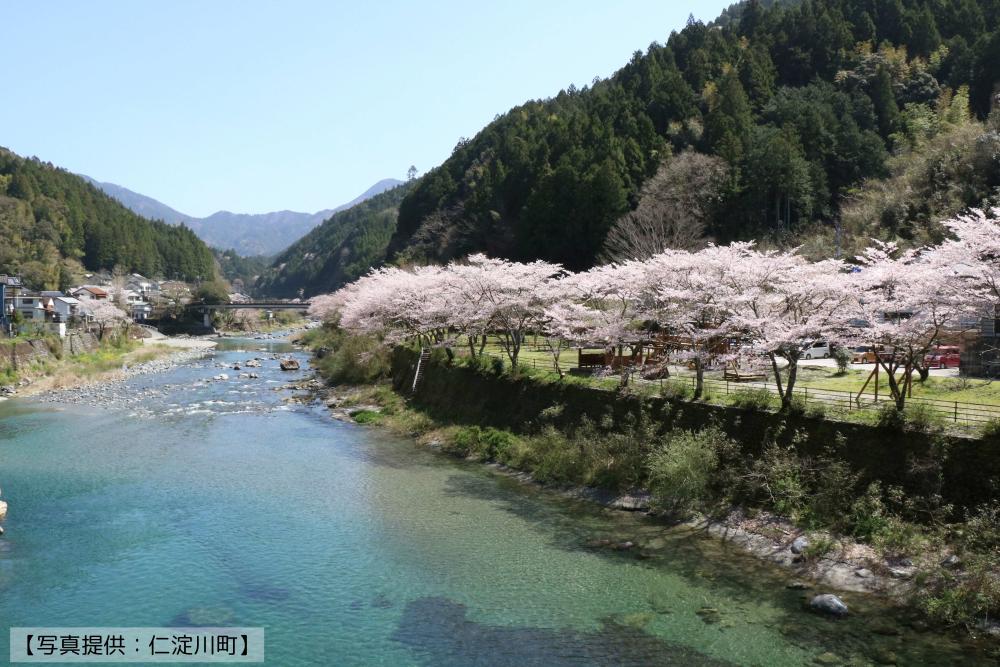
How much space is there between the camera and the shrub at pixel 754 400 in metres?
15.3

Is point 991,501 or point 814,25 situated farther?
point 814,25

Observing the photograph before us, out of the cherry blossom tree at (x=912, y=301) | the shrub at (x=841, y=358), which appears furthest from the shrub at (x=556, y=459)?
the shrub at (x=841, y=358)

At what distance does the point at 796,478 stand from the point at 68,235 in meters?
101

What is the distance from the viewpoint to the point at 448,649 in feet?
31.4

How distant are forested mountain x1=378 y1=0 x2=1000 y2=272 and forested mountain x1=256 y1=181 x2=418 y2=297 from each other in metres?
42.3

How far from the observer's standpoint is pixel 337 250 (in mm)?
134125

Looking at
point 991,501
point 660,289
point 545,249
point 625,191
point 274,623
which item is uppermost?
point 625,191

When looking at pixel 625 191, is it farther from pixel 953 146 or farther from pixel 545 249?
pixel 953 146

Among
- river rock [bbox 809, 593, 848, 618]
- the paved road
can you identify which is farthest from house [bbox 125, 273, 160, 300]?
river rock [bbox 809, 593, 848, 618]

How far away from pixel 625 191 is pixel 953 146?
57.3 feet

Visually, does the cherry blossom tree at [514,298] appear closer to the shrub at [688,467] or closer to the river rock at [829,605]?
the shrub at [688,467]

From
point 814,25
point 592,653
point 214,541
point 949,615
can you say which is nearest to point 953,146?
point 814,25

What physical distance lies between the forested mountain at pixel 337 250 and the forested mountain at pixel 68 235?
73.6 ft

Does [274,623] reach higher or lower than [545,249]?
lower
